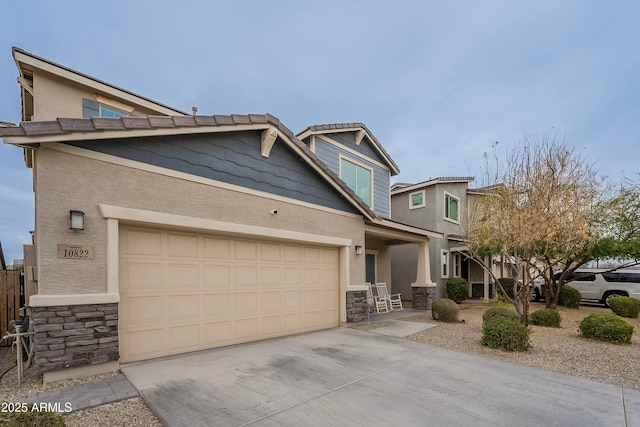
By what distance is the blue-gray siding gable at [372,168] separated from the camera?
1145cm

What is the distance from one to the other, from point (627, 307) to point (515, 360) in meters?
8.98

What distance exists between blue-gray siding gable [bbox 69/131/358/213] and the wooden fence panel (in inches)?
189

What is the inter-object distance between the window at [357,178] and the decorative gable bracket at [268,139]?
5144mm

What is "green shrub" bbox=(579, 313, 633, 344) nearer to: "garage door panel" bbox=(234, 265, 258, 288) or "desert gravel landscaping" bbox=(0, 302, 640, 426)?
"desert gravel landscaping" bbox=(0, 302, 640, 426)

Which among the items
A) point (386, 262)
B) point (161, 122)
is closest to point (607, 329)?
point (386, 262)

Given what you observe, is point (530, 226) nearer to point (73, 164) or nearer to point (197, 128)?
point (197, 128)

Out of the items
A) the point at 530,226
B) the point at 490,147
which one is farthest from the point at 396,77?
the point at 530,226

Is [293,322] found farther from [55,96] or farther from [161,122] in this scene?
[55,96]

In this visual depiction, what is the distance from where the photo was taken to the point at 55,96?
8.27 meters

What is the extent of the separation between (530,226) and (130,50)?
3239 centimetres

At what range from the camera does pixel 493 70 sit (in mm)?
20203

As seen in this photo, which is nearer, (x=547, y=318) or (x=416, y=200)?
(x=547, y=318)

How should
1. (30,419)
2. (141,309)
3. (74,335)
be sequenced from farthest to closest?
(141,309), (74,335), (30,419)

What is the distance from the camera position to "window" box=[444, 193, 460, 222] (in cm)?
1634
